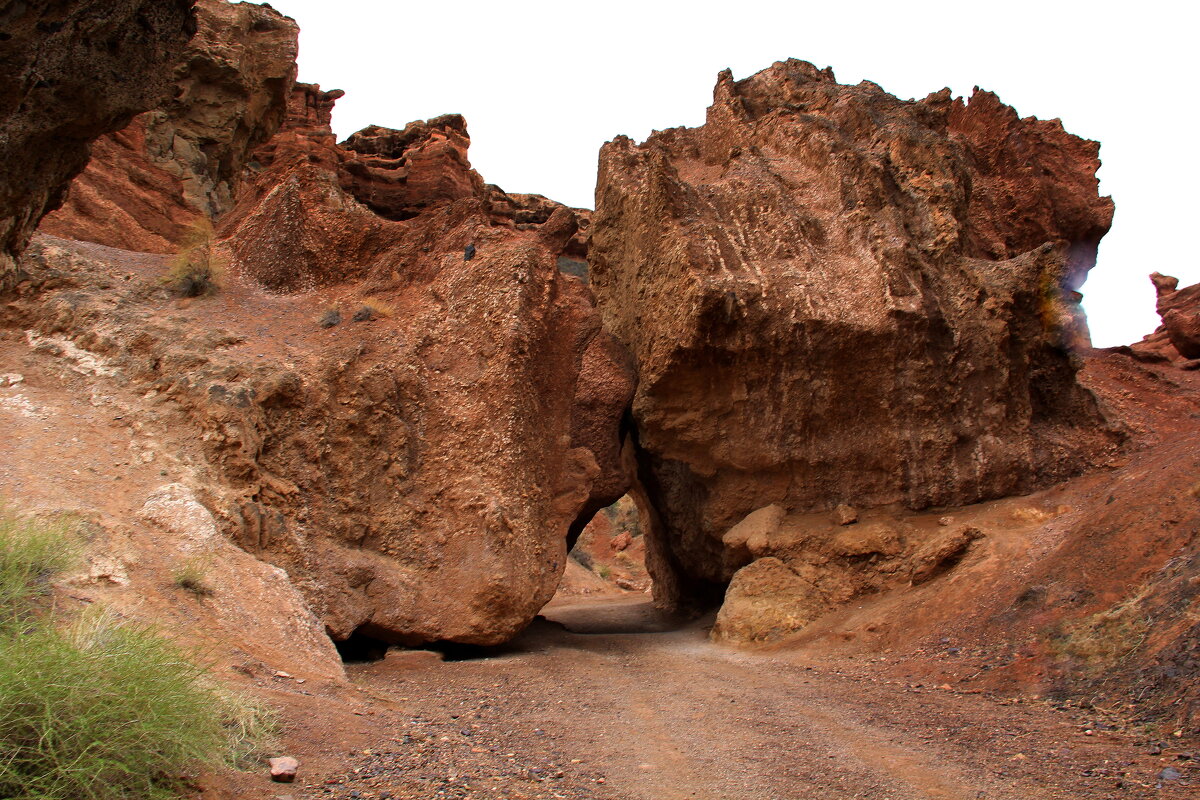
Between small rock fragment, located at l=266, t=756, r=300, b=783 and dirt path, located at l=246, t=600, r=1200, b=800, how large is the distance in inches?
2.3

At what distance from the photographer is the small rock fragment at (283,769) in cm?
342

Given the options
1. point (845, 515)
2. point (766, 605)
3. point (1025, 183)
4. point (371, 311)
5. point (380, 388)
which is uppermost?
point (1025, 183)

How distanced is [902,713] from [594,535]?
1049 inches

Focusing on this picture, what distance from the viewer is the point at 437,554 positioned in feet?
29.6

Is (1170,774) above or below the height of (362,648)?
above

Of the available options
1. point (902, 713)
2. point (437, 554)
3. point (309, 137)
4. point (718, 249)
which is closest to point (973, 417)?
point (718, 249)

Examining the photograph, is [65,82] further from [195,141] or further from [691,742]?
[195,141]

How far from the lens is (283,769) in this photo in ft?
11.3

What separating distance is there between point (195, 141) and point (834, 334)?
15.7m

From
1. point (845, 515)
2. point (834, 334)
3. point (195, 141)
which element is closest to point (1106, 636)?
point (845, 515)

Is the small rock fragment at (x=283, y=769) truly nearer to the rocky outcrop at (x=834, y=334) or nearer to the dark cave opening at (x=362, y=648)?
the dark cave opening at (x=362, y=648)

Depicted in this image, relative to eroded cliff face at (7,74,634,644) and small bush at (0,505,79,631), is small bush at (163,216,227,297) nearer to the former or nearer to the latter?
eroded cliff face at (7,74,634,644)

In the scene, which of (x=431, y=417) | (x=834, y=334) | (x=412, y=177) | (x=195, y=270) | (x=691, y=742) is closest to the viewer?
(x=691, y=742)

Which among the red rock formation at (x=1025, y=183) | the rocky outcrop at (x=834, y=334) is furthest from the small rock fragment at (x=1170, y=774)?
the red rock formation at (x=1025, y=183)
